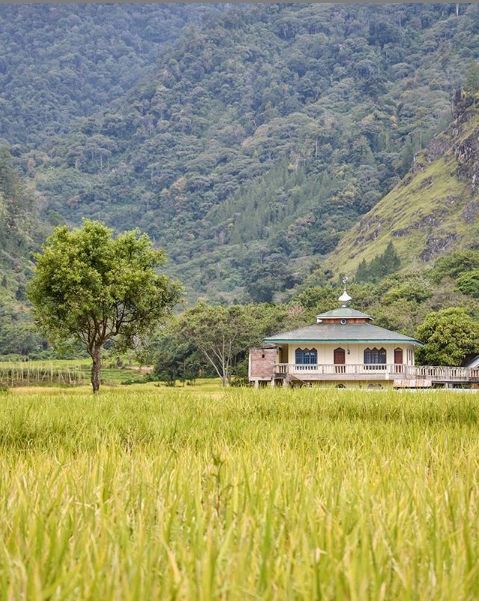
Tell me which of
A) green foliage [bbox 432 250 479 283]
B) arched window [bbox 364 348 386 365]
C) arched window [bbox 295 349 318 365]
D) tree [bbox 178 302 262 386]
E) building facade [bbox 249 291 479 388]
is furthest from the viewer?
green foliage [bbox 432 250 479 283]

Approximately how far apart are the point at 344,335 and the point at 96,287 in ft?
64.0

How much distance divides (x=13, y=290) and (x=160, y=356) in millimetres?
41947

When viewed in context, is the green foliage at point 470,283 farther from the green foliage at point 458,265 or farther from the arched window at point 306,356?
the arched window at point 306,356

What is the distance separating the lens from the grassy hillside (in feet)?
380

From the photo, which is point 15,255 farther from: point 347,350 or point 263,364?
point 347,350

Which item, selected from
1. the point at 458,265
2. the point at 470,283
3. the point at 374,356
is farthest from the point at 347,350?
the point at 458,265

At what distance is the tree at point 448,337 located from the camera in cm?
4959

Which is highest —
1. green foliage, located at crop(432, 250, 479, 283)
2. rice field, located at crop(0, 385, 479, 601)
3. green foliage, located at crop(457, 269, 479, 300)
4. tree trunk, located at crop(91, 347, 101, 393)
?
green foliage, located at crop(432, 250, 479, 283)

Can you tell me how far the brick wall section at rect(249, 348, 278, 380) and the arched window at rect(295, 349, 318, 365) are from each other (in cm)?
128

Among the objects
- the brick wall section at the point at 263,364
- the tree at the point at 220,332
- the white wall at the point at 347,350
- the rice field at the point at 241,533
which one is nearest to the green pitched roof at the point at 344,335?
the white wall at the point at 347,350

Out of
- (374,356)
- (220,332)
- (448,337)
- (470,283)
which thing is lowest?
(374,356)

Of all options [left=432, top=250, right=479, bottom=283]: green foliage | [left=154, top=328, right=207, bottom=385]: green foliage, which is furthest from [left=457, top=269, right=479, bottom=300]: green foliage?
[left=154, top=328, right=207, bottom=385]: green foliage

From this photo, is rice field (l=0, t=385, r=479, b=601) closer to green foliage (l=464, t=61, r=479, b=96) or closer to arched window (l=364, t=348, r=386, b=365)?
arched window (l=364, t=348, r=386, b=365)

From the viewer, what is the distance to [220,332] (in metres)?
60.0
